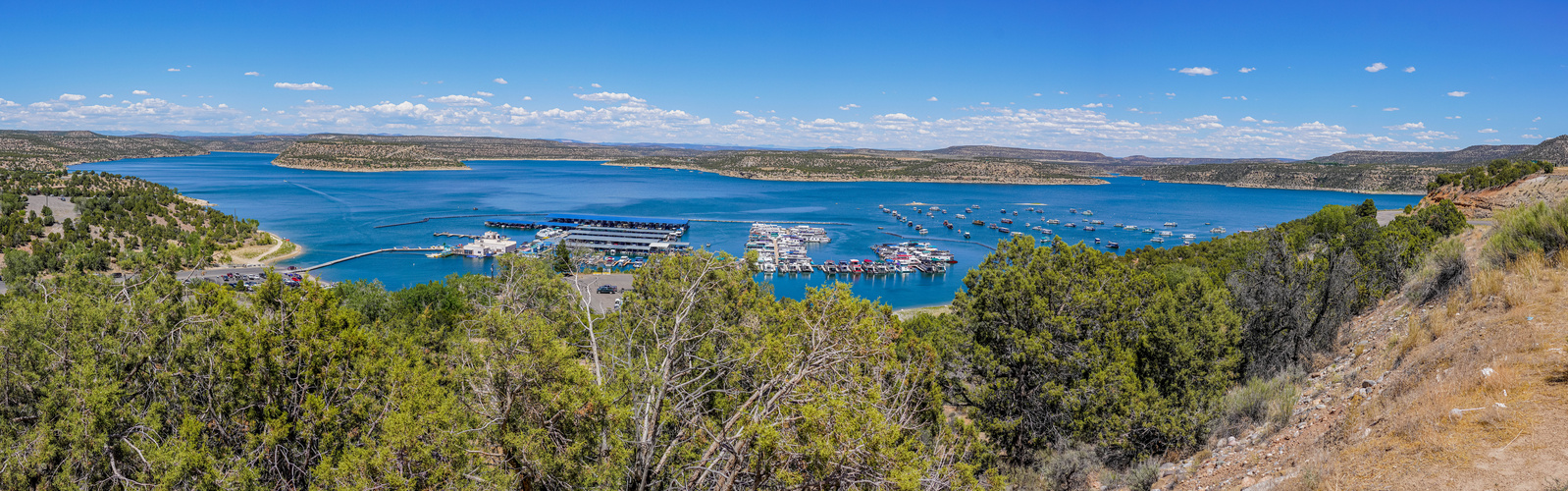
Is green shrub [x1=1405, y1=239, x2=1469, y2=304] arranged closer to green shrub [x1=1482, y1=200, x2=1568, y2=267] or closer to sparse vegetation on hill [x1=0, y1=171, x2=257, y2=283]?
green shrub [x1=1482, y1=200, x2=1568, y2=267]

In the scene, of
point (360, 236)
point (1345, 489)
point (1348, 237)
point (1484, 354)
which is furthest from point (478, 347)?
point (360, 236)

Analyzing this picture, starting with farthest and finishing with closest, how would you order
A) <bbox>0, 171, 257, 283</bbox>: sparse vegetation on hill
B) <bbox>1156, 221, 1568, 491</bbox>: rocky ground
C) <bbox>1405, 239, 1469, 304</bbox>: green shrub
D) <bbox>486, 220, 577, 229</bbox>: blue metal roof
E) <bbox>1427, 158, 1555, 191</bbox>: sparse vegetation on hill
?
<bbox>486, 220, 577, 229</bbox>: blue metal roof < <bbox>0, 171, 257, 283</bbox>: sparse vegetation on hill < <bbox>1427, 158, 1555, 191</bbox>: sparse vegetation on hill < <bbox>1405, 239, 1469, 304</bbox>: green shrub < <bbox>1156, 221, 1568, 491</bbox>: rocky ground

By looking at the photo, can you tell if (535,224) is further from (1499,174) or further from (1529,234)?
(1529,234)

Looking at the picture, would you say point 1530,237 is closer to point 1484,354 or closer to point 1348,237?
point 1484,354

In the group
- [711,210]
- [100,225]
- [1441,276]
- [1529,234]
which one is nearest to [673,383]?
[1441,276]

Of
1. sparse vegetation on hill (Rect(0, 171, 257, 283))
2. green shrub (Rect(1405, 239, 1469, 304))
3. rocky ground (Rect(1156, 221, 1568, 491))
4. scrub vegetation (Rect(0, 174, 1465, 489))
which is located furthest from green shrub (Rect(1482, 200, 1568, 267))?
sparse vegetation on hill (Rect(0, 171, 257, 283))

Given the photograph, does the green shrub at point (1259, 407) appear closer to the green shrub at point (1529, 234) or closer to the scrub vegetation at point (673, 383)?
the scrub vegetation at point (673, 383)
